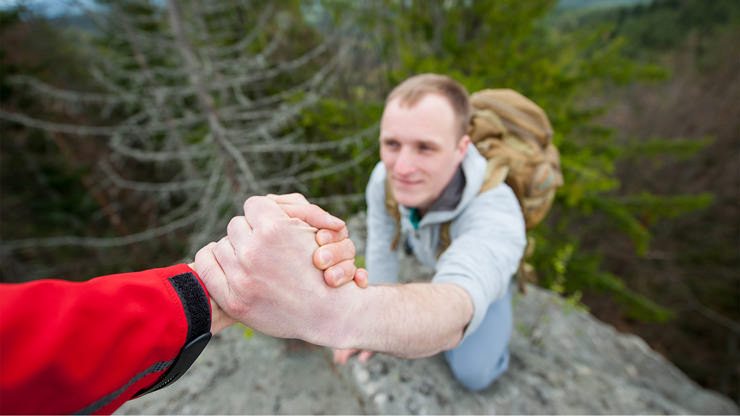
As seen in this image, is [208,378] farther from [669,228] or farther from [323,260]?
[669,228]

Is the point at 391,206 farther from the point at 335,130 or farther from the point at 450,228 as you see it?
the point at 335,130

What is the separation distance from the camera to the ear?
6.50 ft

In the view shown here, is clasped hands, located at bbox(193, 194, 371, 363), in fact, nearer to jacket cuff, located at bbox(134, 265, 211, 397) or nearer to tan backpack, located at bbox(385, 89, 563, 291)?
jacket cuff, located at bbox(134, 265, 211, 397)

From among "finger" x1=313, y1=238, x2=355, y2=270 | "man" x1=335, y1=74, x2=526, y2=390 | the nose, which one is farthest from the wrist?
the nose

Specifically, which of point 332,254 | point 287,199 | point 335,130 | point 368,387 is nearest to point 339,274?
point 332,254

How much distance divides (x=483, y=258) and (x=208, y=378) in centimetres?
223

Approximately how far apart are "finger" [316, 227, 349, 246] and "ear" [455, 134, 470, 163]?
121 cm

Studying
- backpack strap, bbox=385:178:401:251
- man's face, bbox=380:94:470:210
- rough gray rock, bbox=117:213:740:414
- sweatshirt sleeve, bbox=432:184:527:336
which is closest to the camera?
sweatshirt sleeve, bbox=432:184:527:336

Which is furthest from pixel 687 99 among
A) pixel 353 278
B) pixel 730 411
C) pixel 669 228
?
pixel 353 278

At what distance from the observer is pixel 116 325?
73 cm

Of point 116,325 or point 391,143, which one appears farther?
point 391,143

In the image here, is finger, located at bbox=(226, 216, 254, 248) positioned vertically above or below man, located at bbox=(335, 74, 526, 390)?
above

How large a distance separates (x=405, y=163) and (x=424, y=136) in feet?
0.67

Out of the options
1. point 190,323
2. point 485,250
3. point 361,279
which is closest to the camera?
point 190,323
